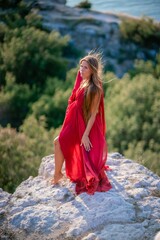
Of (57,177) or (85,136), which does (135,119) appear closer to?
(57,177)

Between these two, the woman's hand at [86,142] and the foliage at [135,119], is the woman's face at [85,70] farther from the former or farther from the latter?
the foliage at [135,119]

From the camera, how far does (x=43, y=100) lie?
13625 millimetres

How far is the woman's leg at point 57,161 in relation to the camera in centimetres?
437

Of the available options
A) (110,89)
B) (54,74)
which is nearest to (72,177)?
(110,89)

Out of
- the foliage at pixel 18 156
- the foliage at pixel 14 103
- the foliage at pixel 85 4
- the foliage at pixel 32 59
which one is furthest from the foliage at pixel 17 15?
the foliage at pixel 18 156

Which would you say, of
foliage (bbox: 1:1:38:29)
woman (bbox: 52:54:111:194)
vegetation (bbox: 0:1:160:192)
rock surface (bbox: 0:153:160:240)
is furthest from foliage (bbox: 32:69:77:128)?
woman (bbox: 52:54:111:194)

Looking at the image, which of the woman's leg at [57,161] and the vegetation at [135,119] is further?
the vegetation at [135,119]

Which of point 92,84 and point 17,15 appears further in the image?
point 17,15

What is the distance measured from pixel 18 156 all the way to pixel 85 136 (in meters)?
4.96

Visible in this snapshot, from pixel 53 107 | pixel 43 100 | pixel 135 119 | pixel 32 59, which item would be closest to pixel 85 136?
pixel 135 119

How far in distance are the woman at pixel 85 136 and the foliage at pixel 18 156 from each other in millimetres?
3805

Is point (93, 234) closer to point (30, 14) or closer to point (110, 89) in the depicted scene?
point (110, 89)

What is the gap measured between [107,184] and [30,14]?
53.3 feet

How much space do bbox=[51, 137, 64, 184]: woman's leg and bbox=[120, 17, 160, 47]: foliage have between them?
16462mm
